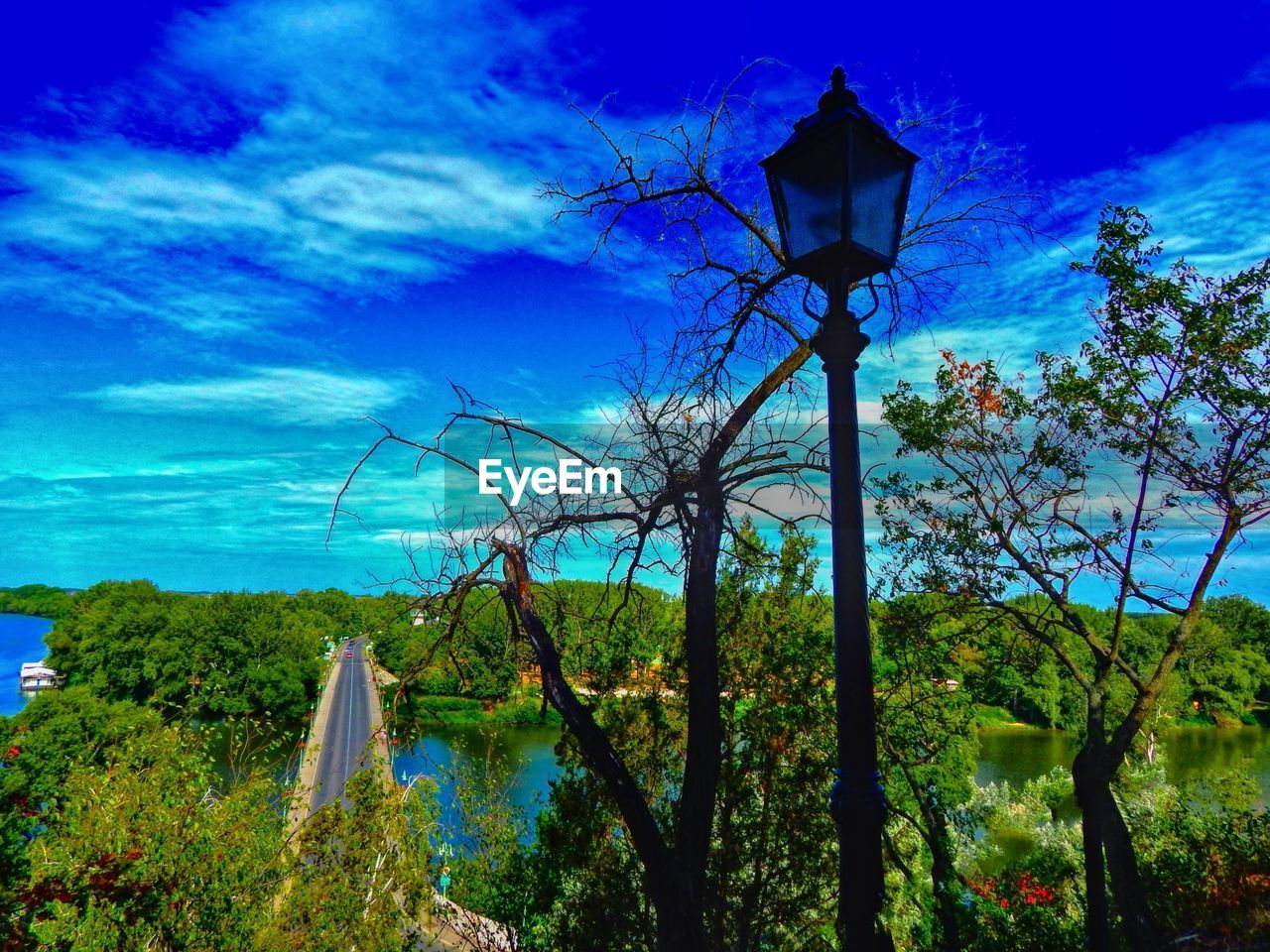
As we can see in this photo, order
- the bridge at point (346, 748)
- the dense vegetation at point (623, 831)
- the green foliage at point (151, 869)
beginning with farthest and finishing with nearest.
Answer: the bridge at point (346, 748), the green foliage at point (151, 869), the dense vegetation at point (623, 831)

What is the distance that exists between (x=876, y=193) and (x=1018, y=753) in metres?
42.0

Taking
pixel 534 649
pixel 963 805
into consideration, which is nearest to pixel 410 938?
pixel 534 649

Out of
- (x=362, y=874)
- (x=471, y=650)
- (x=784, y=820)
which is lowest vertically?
(x=362, y=874)

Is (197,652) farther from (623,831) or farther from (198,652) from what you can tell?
(623,831)

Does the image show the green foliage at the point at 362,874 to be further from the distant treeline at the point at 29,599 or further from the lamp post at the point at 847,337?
the distant treeline at the point at 29,599

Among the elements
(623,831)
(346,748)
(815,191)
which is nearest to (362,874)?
(623,831)

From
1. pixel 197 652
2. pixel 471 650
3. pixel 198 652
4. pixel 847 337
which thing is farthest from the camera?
pixel 198 652

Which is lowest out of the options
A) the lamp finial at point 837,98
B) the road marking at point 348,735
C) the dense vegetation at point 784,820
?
the road marking at point 348,735

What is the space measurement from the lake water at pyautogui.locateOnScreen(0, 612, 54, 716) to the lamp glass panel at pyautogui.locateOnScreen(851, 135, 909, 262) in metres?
84.9

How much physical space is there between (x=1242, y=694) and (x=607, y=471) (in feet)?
166

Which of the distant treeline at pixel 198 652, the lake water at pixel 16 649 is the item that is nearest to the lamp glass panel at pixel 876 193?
the distant treeline at pixel 198 652

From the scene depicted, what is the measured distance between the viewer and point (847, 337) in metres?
2.83

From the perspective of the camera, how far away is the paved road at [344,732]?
1464 inches

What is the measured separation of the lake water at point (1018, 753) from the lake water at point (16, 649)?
5118 centimetres
